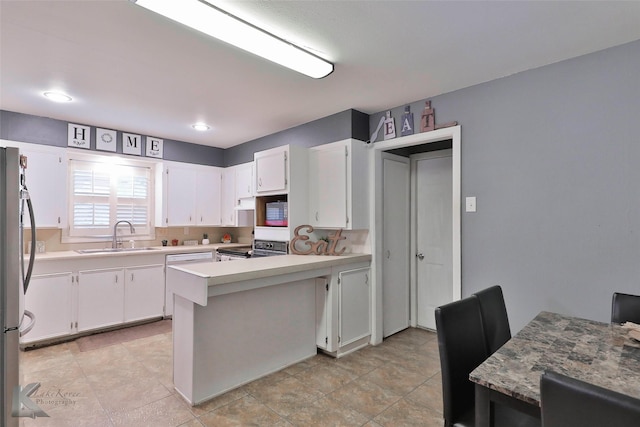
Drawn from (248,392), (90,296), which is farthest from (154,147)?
(248,392)

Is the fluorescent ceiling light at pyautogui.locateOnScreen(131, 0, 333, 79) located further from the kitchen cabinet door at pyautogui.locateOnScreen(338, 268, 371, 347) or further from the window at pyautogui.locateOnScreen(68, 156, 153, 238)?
the window at pyautogui.locateOnScreen(68, 156, 153, 238)

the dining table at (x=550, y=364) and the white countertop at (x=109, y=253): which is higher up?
the white countertop at (x=109, y=253)

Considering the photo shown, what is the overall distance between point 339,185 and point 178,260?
248 cm

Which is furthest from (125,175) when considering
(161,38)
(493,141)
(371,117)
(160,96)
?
(493,141)

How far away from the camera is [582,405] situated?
76cm

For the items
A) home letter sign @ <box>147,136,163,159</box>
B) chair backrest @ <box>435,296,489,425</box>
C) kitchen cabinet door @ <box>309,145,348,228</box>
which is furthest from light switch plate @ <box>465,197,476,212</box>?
home letter sign @ <box>147,136,163,159</box>

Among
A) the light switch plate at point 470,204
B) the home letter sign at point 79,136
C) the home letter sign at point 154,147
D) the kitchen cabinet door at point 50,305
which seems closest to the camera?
the light switch plate at point 470,204

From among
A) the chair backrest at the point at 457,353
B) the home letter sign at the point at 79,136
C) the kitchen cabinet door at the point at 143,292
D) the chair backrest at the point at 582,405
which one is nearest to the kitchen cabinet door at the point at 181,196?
the kitchen cabinet door at the point at 143,292

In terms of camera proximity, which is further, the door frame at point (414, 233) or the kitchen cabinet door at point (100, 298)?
the door frame at point (414, 233)

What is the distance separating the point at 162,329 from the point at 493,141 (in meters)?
4.08

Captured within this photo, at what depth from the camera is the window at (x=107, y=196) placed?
13.3 feet

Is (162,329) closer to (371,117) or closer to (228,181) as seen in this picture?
(228,181)

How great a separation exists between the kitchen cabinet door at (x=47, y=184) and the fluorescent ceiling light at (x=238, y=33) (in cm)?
294

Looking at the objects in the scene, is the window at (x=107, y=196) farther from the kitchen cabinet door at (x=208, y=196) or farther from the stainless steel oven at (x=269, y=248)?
the stainless steel oven at (x=269, y=248)
